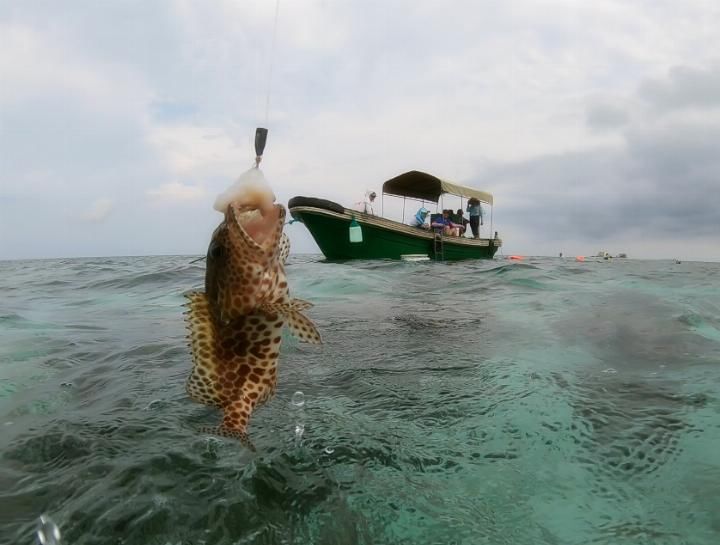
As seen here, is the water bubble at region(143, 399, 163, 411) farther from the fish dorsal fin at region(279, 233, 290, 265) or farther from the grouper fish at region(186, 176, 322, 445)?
the fish dorsal fin at region(279, 233, 290, 265)

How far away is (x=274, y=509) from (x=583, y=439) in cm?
251

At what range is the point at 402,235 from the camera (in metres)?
24.8

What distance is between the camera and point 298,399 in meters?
4.82

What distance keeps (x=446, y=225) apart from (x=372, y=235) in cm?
624

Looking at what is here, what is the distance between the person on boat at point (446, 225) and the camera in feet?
90.3

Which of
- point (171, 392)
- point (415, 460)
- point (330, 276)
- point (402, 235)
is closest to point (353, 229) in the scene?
point (402, 235)

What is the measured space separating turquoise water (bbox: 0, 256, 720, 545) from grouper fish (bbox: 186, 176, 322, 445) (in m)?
0.60

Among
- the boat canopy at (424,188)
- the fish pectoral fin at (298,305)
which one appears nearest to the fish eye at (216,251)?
the fish pectoral fin at (298,305)

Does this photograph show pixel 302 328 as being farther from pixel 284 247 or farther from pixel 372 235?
pixel 372 235

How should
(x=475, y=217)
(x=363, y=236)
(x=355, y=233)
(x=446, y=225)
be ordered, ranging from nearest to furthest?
(x=355, y=233) → (x=363, y=236) → (x=446, y=225) → (x=475, y=217)

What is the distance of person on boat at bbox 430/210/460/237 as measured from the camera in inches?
1084

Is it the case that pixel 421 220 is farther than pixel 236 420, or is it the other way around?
pixel 421 220

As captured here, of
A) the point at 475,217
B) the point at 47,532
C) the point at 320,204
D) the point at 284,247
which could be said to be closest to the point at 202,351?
the point at 284,247

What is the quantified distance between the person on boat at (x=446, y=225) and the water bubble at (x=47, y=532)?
2562 centimetres
